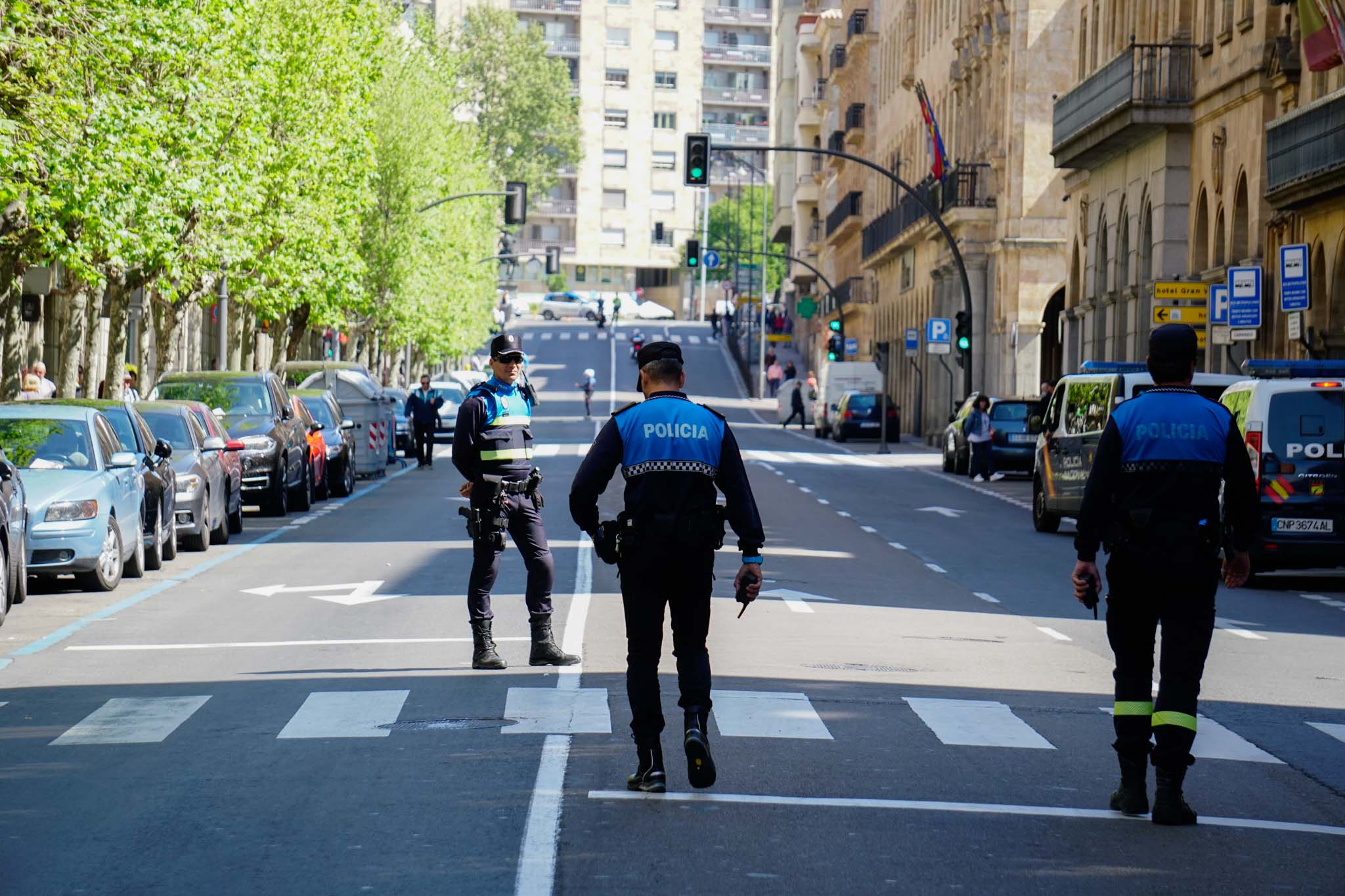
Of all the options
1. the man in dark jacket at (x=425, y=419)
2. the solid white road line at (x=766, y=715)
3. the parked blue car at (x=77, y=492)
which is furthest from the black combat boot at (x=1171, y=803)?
the man in dark jacket at (x=425, y=419)

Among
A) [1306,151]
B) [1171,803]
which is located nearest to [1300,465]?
[1171,803]

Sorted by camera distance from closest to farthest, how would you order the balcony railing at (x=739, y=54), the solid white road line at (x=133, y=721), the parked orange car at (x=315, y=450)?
the solid white road line at (x=133, y=721) → the parked orange car at (x=315, y=450) → the balcony railing at (x=739, y=54)

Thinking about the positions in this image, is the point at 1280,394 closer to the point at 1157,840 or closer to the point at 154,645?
the point at 154,645

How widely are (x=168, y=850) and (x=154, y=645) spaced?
710 centimetres

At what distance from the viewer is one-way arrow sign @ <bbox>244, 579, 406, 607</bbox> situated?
17.7 m

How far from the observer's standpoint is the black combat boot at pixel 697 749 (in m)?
8.48

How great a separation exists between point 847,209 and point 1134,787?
92.7 metres

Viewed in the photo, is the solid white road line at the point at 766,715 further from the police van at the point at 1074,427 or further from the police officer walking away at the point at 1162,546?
the police van at the point at 1074,427

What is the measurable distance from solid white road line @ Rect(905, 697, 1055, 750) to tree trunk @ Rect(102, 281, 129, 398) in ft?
82.1

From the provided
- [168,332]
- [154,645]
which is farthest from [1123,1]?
[154,645]

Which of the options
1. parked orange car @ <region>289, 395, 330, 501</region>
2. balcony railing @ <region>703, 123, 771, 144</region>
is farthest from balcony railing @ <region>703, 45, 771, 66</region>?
parked orange car @ <region>289, 395, 330, 501</region>

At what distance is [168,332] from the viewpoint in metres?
41.4

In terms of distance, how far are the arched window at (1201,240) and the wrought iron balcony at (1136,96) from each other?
1.55m

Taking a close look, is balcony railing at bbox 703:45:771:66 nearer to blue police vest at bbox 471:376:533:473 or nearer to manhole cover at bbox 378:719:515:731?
blue police vest at bbox 471:376:533:473
